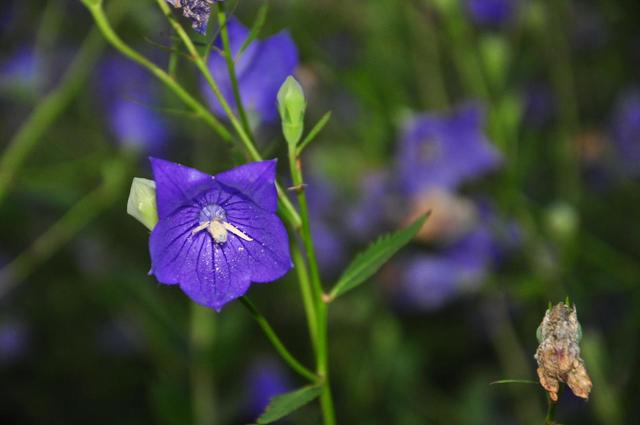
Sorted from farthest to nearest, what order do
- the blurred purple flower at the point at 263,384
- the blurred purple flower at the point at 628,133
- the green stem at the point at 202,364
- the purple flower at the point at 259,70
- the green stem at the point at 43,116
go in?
the blurred purple flower at the point at 628,133, the blurred purple flower at the point at 263,384, the green stem at the point at 202,364, the green stem at the point at 43,116, the purple flower at the point at 259,70

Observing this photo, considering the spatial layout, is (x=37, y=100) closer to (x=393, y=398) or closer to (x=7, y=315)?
(x=7, y=315)

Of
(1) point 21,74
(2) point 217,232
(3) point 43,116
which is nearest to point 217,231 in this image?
(2) point 217,232

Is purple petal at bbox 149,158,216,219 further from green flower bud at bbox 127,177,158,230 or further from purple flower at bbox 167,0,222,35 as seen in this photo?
purple flower at bbox 167,0,222,35

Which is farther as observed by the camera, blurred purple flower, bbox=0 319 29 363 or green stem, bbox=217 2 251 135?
blurred purple flower, bbox=0 319 29 363

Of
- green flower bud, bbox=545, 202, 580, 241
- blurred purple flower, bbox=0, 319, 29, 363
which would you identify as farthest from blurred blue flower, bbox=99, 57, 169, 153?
green flower bud, bbox=545, 202, 580, 241

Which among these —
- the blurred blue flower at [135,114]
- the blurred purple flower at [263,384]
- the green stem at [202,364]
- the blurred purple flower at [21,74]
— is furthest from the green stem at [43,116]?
the blurred purple flower at [263,384]

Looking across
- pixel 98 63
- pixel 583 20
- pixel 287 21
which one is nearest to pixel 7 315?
pixel 98 63

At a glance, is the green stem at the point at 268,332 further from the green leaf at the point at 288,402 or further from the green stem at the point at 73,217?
the green stem at the point at 73,217
